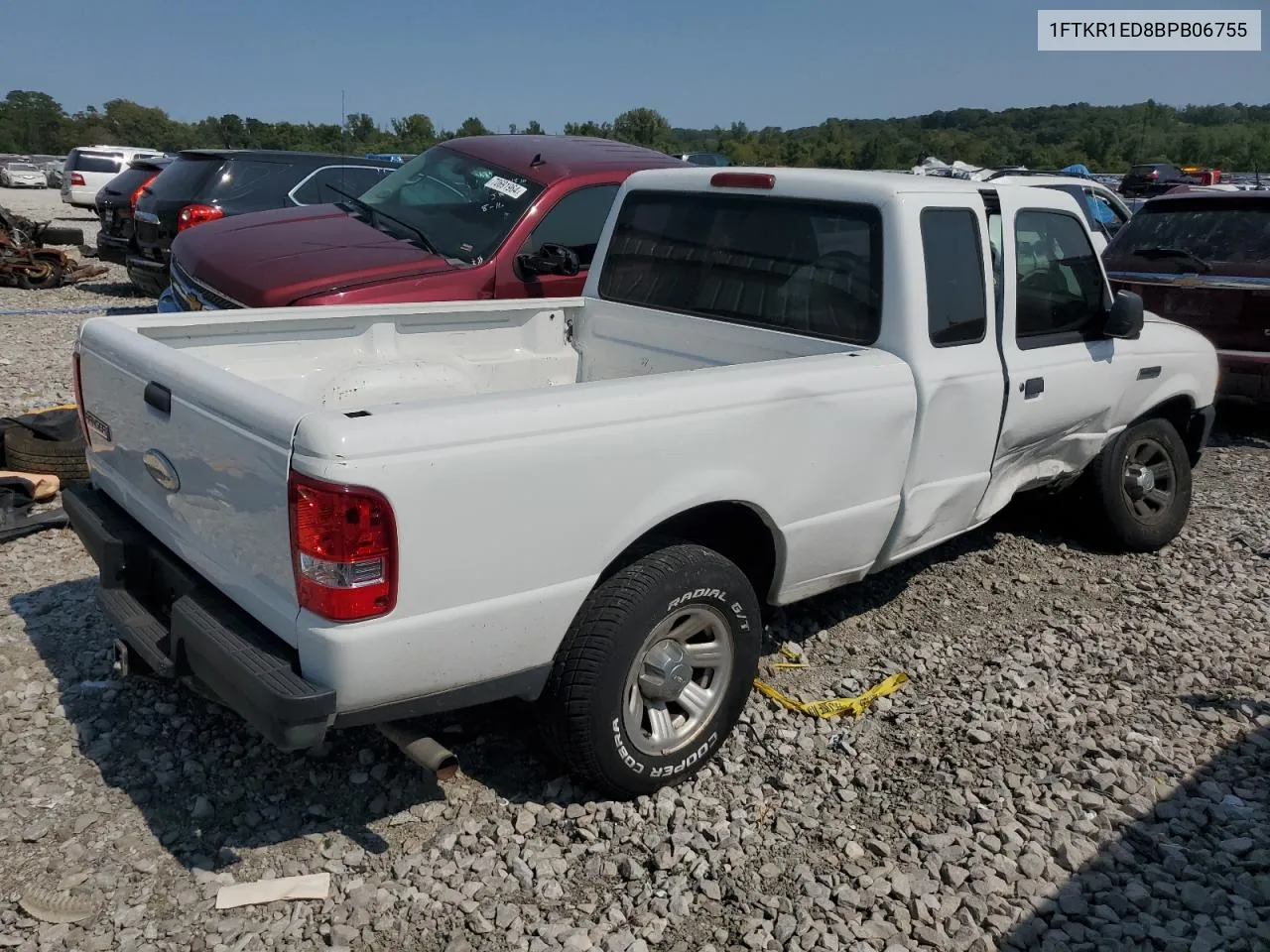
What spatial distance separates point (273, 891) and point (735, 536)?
1784 millimetres

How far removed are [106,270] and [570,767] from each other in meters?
13.2

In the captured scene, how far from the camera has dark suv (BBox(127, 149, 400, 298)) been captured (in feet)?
33.1

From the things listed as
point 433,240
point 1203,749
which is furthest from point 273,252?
point 1203,749

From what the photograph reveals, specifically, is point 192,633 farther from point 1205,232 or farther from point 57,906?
point 1205,232

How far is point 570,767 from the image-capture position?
3.07m

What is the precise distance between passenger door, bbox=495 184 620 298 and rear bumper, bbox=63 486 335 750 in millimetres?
2910

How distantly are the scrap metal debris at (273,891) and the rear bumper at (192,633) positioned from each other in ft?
1.69

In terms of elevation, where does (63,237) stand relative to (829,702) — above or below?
above

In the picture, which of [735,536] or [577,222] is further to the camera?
[577,222]

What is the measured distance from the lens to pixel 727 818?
10.5 ft

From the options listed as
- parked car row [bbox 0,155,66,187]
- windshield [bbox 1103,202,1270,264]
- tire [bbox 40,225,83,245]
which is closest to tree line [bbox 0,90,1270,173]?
parked car row [bbox 0,155,66,187]

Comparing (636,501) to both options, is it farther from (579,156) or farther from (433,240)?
(579,156)

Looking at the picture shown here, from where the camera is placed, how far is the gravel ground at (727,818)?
8.98 feet

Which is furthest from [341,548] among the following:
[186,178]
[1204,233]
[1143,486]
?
[186,178]
